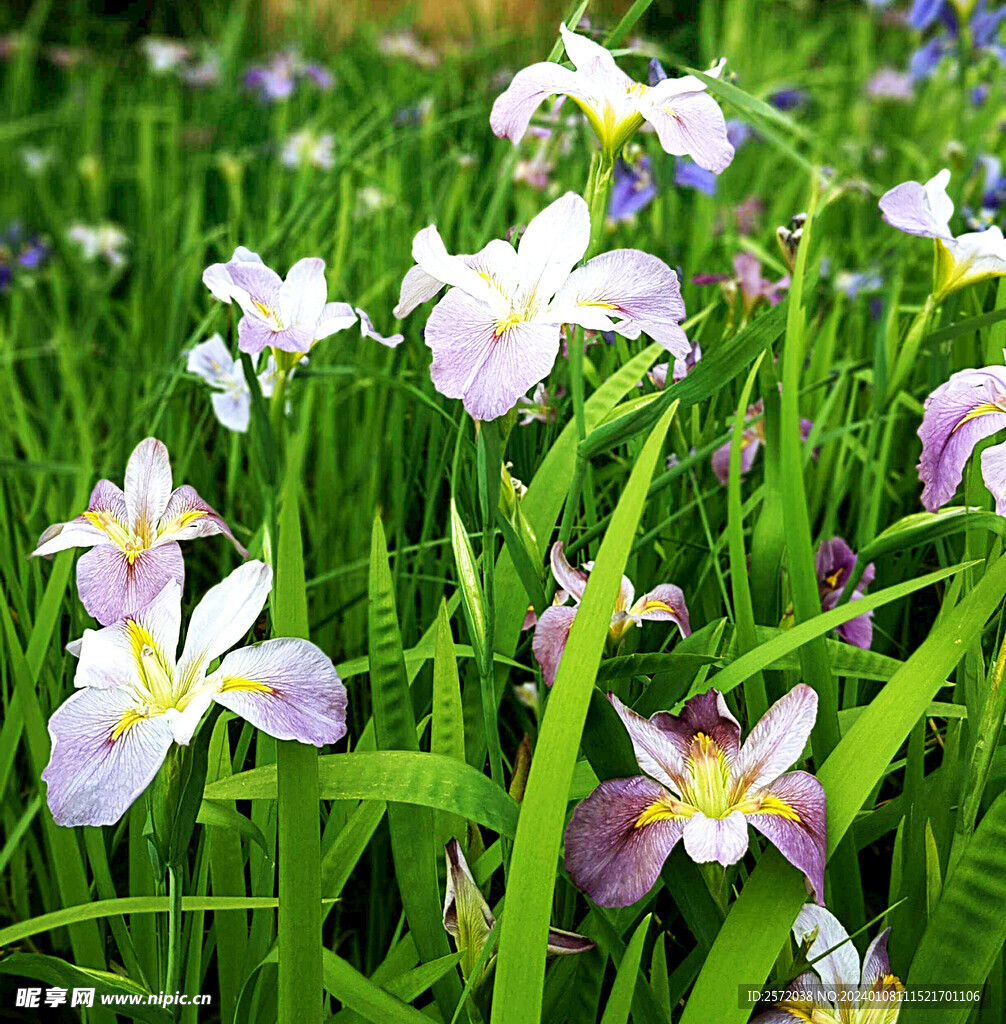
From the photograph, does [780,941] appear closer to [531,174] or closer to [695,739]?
[695,739]

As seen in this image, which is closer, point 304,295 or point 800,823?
point 800,823

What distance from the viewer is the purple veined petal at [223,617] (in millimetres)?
526

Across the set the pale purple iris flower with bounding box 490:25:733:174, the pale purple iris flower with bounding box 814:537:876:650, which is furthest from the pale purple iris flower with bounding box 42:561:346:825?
the pale purple iris flower with bounding box 814:537:876:650

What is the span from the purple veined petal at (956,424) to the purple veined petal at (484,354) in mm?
241

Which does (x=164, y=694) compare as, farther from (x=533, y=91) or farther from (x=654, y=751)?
(x=533, y=91)

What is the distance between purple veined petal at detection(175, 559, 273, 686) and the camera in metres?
0.53

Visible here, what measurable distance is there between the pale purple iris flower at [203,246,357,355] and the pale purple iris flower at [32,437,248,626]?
0.09m

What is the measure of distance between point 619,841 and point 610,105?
415 millimetres

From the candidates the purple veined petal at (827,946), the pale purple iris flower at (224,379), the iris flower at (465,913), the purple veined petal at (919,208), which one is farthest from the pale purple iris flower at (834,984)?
the pale purple iris flower at (224,379)

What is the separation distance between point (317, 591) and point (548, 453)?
348 mm

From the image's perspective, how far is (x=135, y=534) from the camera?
2.00ft

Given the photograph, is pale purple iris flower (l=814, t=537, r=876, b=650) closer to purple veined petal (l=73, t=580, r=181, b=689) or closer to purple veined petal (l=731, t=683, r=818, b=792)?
purple veined petal (l=731, t=683, r=818, b=792)

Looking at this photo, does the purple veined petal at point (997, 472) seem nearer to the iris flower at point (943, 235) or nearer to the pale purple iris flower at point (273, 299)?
the iris flower at point (943, 235)

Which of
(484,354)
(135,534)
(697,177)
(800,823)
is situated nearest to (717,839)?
(800,823)
